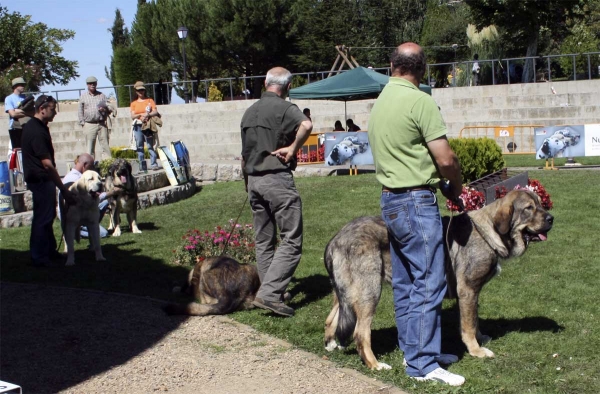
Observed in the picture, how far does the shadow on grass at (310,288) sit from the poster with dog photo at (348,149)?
411 inches

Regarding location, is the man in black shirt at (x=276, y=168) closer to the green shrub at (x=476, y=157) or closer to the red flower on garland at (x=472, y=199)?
the red flower on garland at (x=472, y=199)

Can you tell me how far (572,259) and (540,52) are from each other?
39337 mm

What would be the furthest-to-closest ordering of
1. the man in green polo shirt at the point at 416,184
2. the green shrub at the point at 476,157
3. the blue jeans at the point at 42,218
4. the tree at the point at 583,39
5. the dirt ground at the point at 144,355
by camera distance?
1. the tree at the point at 583,39
2. the green shrub at the point at 476,157
3. the blue jeans at the point at 42,218
4. the dirt ground at the point at 144,355
5. the man in green polo shirt at the point at 416,184

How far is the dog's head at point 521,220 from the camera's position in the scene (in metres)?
5.46

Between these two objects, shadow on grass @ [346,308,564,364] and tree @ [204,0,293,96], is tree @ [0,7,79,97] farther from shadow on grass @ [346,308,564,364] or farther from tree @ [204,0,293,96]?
shadow on grass @ [346,308,564,364]

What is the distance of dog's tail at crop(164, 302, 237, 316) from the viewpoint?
6809 mm

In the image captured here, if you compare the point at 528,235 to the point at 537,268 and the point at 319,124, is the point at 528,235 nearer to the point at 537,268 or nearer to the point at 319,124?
the point at 537,268

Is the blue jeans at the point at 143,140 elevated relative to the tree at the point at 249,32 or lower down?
lower down

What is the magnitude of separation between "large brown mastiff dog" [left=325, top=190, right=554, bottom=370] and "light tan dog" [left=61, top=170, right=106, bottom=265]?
484 cm

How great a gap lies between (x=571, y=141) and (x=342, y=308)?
46.6 ft

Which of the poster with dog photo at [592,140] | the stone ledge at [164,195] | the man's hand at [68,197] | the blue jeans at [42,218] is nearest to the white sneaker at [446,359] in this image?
the man's hand at [68,197]

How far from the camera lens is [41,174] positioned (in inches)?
353

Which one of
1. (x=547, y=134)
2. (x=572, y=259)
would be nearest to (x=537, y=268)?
(x=572, y=259)

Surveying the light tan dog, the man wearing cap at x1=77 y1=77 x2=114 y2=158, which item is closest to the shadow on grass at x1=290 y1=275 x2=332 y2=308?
the light tan dog
